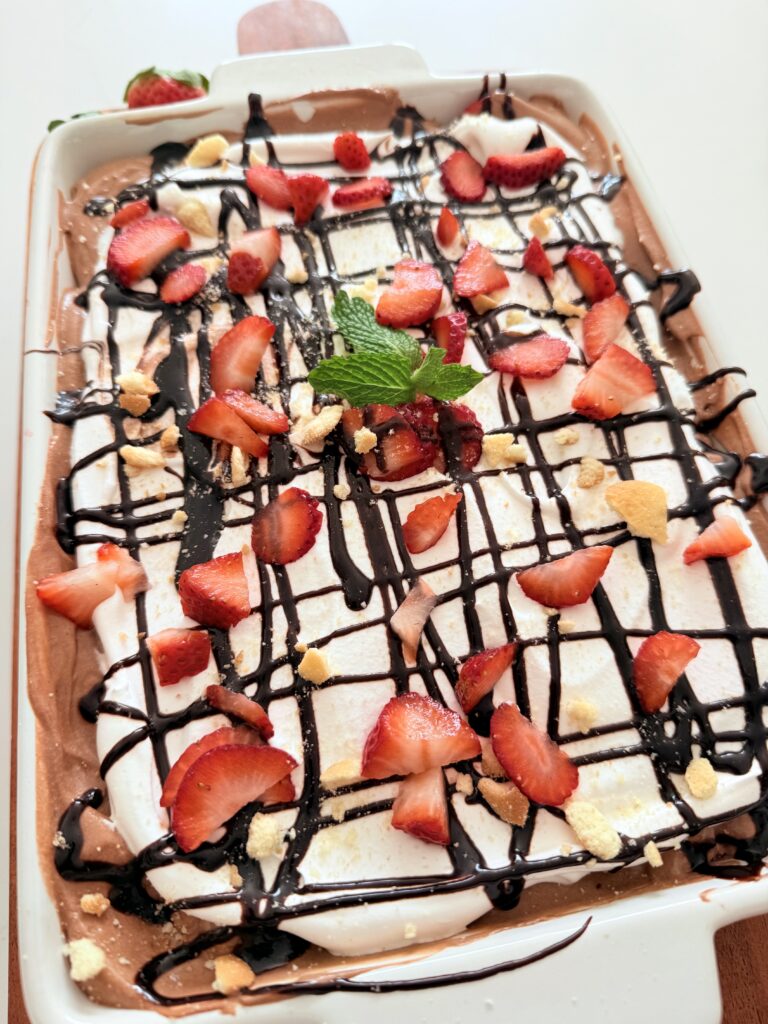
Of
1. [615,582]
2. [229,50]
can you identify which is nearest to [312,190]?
[229,50]

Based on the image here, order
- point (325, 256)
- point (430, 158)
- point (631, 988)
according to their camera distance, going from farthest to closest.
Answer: point (430, 158), point (325, 256), point (631, 988)

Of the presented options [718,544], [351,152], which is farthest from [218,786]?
[351,152]

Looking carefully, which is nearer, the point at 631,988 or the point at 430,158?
the point at 631,988

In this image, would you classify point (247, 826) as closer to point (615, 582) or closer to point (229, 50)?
point (615, 582)

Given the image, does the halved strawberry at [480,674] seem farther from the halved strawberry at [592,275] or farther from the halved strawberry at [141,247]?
the halved strawberry at [141,247]

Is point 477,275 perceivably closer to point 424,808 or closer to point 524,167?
point 524,167

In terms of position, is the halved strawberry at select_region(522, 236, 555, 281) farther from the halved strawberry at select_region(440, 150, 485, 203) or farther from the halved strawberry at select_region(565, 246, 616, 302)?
the halved strawberry at select_region(440, 150, 485, 203)

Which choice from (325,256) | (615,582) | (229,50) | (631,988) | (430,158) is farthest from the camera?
(229,50)
